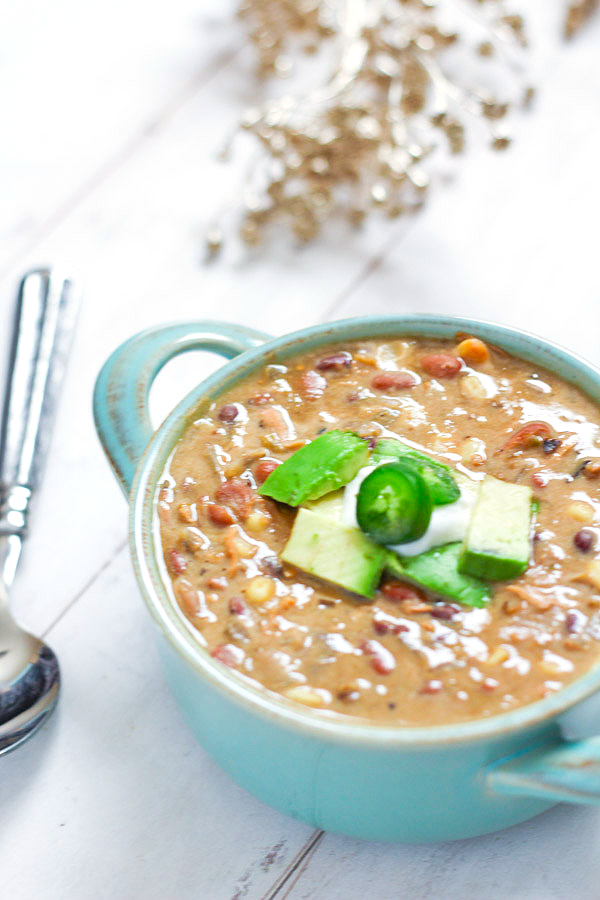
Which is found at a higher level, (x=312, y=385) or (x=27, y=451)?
(x=312, y=385)

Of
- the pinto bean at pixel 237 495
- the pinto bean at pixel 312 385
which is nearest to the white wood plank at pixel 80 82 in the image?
the pinto bean at pixel 312 385

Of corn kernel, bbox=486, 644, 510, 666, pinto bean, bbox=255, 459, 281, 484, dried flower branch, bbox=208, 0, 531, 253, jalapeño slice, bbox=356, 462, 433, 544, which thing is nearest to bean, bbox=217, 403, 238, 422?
pinto bean, bbox=255, 459, 281, 484

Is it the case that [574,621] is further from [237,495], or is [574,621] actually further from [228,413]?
[228,413]


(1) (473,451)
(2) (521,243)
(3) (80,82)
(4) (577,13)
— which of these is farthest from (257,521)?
(4) (577,13)

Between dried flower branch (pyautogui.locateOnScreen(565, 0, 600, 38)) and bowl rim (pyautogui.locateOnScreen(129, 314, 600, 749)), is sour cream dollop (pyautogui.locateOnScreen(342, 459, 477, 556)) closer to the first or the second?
bowl rim (pyautogui.locateOnScreen(129, 314, 600, 749))

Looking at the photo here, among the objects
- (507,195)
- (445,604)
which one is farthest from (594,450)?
(507,195)

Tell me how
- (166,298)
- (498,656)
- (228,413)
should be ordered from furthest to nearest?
(166,298) < (228,413) < (498,656)

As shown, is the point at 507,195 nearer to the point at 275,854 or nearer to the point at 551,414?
the point at 551,414
